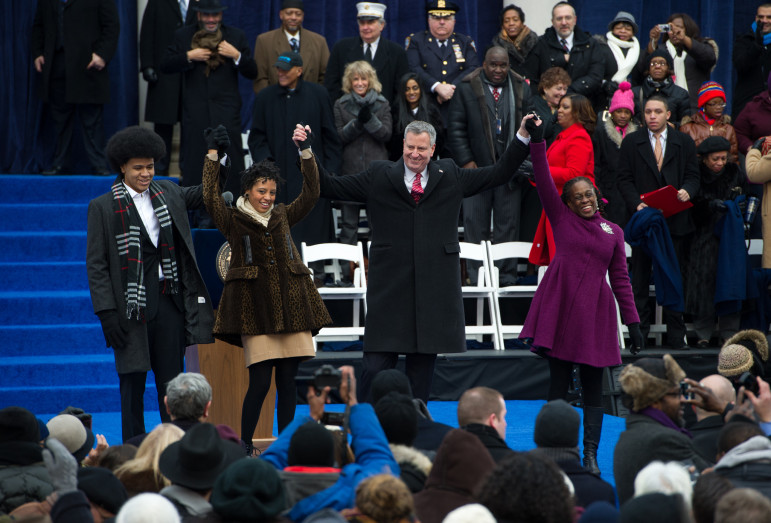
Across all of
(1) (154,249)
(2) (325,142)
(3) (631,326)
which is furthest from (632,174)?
(1) (154,249)

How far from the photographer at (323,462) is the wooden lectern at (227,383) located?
8.55ft

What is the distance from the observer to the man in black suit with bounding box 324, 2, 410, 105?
962cm

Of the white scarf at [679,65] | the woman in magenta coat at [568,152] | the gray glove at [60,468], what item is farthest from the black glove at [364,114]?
the gray glove at [60,468]

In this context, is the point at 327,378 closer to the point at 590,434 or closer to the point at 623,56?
the point at 590,434

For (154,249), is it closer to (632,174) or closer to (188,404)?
(188,404)

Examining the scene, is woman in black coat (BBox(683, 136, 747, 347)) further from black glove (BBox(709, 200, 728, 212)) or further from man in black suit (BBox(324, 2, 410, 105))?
man in black suit (BBox(324, 2, 410, 105))

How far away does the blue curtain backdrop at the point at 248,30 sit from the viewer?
35.5 feet

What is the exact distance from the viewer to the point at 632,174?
29.6 ft

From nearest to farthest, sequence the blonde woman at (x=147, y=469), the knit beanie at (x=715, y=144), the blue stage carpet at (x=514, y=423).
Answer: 1. the blonde woman at (x=147, y=469)
2. the blue stage carpet at (x=514, y=423)
3. the knit beanie at (x=715, y=144)

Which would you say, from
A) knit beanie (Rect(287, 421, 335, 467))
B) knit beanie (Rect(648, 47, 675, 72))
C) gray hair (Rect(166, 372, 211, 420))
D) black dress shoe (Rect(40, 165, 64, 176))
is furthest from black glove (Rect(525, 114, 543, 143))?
black dress shoe (Rect(40, 165, 64, 176))

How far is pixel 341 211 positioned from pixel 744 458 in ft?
21.0

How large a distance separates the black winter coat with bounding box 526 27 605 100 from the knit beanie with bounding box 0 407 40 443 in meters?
6.63

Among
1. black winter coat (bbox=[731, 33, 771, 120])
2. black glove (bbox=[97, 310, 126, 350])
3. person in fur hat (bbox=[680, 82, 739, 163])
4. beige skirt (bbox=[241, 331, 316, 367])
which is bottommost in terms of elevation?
beige skirt (bbox=[241, 331, 316, 367])

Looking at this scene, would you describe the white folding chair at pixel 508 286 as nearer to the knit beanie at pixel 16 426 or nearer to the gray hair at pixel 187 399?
the gray hair at pixel 187 399
